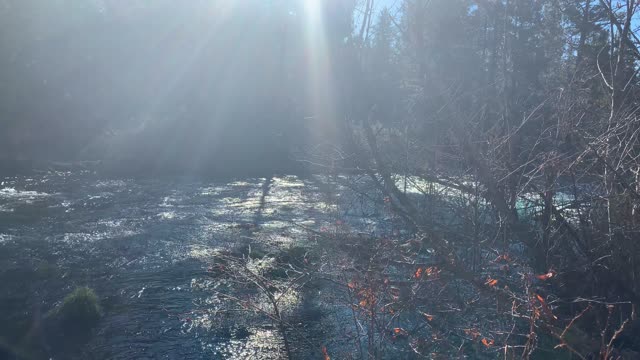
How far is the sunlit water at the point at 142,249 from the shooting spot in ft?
25.4

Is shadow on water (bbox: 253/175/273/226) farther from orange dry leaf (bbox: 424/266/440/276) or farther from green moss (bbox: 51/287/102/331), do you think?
orange dry leaf (bbox: 424/266/440/276)

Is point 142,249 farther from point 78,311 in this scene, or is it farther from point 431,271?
point 431,271

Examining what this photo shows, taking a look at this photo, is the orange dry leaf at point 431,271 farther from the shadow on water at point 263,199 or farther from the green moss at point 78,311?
the shadow on water at point 263,199

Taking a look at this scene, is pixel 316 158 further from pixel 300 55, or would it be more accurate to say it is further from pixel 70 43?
pixel 70 43

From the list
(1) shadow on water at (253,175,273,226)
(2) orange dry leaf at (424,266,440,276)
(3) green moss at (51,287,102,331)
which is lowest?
(1) shadow on water at (253,175,273,226)

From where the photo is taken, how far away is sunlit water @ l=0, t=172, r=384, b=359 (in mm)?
7746

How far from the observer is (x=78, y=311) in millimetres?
8273

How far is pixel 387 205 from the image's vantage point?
8281 millimetres

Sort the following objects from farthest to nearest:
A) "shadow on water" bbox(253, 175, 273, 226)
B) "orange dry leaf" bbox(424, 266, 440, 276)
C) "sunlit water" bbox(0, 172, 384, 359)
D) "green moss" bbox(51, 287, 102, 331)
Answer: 1. "shadow on water" bbox(253, 175, 273, 226)
2. "green moss" bbox(51, 287, 102, 331)
3. "sunlit water" bbox(0, 172, 384, 359)
4. "orange dry leaf" bbox(424, 266, 440, 276)

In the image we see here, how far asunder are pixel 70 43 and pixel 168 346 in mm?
34316

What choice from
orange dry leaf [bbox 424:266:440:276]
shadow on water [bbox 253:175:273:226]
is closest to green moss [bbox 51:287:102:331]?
orange dry leaf [bbox 424:266:440:276]

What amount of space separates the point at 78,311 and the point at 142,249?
3955 millimetres

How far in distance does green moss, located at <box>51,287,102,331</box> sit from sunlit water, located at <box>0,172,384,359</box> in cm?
22

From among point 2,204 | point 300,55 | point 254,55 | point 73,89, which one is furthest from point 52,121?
point 2,204
